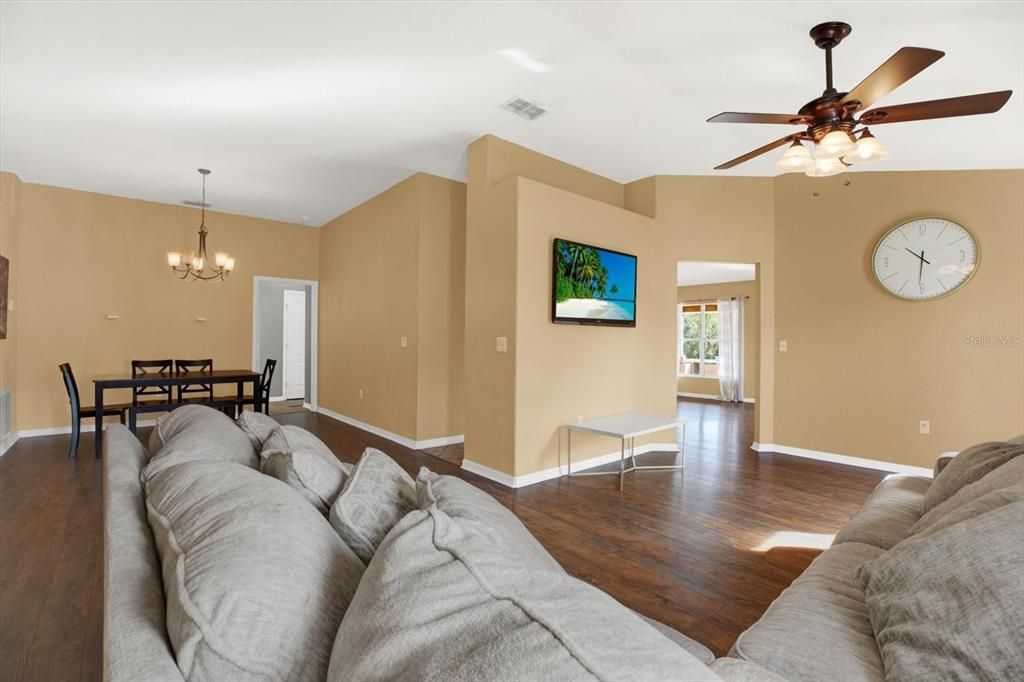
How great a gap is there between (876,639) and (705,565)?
1641 mm

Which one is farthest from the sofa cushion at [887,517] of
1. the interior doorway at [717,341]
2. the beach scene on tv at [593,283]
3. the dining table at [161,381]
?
the interior doorway at [717,341]

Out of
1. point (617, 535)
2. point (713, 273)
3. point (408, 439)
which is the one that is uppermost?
point (713, 273)

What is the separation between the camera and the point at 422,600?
0.61 m

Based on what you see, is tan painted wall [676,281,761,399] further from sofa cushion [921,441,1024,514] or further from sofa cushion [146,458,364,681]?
sofa cushion [146,458,364,681]

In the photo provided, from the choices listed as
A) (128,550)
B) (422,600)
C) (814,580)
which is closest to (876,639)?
(814,580)

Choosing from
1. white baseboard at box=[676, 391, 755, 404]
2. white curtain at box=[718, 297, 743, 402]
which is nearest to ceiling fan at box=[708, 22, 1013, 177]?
white curtain at box=[718, 297, 743, 402]

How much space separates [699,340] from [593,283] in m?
7.23

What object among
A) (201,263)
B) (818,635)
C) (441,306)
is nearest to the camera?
(818,635)

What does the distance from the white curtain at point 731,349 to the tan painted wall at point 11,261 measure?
10.6 metres

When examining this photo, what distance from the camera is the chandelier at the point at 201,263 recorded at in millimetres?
5438

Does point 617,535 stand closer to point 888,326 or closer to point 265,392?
point 888,326

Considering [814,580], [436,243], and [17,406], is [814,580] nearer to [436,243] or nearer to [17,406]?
[436,243]

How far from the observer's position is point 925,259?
4.45 m

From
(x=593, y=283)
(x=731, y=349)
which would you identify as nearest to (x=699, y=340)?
(x=731, y=349)
